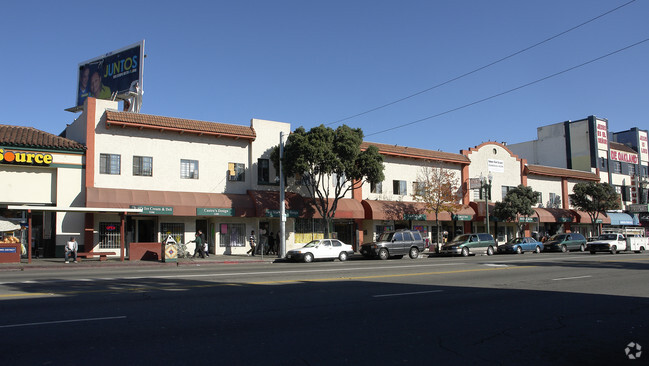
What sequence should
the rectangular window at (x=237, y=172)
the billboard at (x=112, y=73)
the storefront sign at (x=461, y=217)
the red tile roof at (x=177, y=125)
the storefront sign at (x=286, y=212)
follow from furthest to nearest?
the storefront sign at (x=461, y=217), the billboard at (x=112, y=73), the rectangular window at (x=237, y=172), the storefront sign at (x=286, y=212), the red tile roof at (x=177, y=125)

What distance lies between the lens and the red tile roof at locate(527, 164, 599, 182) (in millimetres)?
45625

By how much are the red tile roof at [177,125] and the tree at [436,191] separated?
1363 cm

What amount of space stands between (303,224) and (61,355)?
27.4 metres

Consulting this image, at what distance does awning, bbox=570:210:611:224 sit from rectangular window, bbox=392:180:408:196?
20.4m

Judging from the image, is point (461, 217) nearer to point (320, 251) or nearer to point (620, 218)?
point (320, 251)

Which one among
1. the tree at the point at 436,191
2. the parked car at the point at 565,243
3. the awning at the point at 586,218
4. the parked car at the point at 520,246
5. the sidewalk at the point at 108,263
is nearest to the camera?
the sidewalk at the point at 108,263

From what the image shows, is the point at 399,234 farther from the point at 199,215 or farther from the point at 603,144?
the point at 603,144

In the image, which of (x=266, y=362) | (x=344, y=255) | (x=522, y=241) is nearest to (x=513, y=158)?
(x=522, y=241)

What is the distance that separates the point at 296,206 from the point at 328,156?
478 centimetres

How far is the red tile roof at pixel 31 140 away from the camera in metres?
24.6

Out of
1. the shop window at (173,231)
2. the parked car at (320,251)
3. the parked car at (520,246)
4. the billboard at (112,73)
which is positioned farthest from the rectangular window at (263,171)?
the parked car at (520,246)

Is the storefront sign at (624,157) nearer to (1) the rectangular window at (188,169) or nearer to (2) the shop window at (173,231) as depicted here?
(1) the rectangular window at (188,169)

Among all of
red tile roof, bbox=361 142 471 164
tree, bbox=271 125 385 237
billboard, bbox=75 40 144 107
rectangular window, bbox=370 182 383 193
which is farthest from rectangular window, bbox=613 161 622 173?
billboard, bbox=75 40 144 107

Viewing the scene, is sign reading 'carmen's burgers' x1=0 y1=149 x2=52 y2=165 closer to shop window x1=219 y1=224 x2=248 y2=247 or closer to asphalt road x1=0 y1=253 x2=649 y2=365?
shop window x1=219 y1=224 x2=248 y2=247
